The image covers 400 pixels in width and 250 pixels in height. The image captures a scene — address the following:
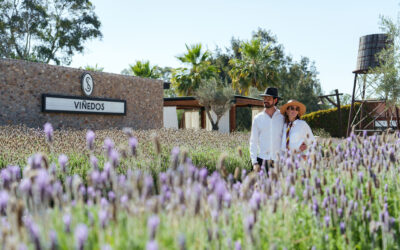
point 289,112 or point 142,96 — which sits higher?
point 142,96

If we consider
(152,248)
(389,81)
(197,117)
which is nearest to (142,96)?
(389,81)

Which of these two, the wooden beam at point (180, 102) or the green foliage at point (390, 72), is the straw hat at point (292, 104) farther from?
the wooden beam at point (180, 102)

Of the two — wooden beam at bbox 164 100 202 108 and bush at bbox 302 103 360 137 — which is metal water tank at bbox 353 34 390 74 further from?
wooden beam at bbox 164 100 202 108

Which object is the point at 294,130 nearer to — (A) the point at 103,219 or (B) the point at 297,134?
(B) the point at 297,134

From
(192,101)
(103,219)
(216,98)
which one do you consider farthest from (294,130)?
(192,101)

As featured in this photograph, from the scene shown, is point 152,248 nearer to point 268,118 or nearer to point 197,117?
point 268,118

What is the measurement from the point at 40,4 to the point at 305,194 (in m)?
28.9

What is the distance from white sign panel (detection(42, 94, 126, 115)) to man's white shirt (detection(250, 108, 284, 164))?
10847mm

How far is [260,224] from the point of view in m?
2.88

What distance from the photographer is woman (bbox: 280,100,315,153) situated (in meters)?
5.21

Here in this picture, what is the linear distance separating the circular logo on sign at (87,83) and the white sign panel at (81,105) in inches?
13.1

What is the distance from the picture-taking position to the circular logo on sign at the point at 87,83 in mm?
15888

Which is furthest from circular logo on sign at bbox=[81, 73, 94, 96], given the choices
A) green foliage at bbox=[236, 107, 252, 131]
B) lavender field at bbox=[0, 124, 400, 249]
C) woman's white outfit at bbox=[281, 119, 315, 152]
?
green foliage at bbox=[236, 107, 252, 131]

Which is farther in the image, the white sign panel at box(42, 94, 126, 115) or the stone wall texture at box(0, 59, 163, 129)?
the white sign panel at box(42, 94, 126, 115)
